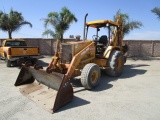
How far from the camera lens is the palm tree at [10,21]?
18.7 metres

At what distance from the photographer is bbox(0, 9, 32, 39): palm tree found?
18.7m

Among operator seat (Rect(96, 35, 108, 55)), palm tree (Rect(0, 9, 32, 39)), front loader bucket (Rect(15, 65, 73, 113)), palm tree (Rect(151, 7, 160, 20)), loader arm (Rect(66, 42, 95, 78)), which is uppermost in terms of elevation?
palm tree (Rect(151, 7, 160, 20))

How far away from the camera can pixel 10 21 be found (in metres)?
18.8

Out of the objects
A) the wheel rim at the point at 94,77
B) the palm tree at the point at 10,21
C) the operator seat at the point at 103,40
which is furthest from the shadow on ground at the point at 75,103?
the palm tree at the point at 10,21

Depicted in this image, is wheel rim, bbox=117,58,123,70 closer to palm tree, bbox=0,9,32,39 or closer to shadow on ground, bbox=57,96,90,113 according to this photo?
shadow on ground, bbox=57,96,90,113

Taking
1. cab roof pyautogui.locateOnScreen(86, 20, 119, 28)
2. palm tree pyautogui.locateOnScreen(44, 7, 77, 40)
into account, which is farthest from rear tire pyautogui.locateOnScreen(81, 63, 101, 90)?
palm tree pyautogui.locateOnScreen(44, 7, 77, 40)

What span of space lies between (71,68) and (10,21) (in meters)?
14.5

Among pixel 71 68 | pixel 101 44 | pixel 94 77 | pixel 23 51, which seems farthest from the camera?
pixel 23 51

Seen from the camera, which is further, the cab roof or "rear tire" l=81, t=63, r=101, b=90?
the cab roof

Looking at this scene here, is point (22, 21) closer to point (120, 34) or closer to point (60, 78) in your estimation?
point (120, 34)

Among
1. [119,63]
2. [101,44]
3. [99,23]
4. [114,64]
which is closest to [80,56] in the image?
[114,64]

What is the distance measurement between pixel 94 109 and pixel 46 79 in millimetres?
2100

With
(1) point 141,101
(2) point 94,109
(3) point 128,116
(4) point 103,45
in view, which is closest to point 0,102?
(2) point 94,109

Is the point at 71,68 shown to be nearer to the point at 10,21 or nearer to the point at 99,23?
the point at 99,23
